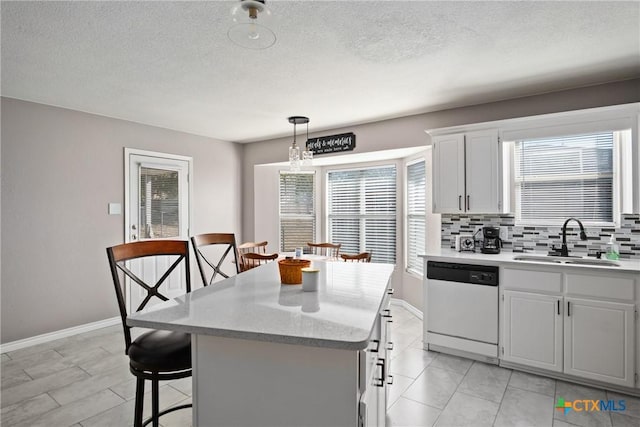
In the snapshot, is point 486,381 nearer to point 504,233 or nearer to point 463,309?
point 463,309

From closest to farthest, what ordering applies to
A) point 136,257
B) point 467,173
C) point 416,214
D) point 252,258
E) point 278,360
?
point 278,360, point 136,257, point 467,173, point 252,258, point 416,214

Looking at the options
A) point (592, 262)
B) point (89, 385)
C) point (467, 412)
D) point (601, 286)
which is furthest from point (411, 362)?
point (89, 385)

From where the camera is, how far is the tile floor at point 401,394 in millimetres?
2193

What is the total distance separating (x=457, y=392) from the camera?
2516 millimetres

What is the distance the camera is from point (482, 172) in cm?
330

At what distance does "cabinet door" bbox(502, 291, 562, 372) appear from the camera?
8.68ft

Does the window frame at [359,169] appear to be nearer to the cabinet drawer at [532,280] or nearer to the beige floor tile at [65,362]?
the cabinet drawer at [532,280]

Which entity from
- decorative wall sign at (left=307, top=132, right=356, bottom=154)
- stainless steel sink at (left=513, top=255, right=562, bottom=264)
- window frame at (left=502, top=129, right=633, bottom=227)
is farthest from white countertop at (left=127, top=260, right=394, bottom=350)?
decorative wall sign at (left=307, top=132, right=356, bottom=154)

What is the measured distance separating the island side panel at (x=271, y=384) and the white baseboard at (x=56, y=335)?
335 cm

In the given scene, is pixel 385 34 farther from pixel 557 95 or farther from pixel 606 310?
pixel 606 310

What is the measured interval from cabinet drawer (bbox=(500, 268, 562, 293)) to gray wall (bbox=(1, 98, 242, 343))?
4.28 meters

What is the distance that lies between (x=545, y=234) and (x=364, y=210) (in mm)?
2422

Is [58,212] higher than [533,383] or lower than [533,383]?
higher

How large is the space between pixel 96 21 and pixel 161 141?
105 inches
